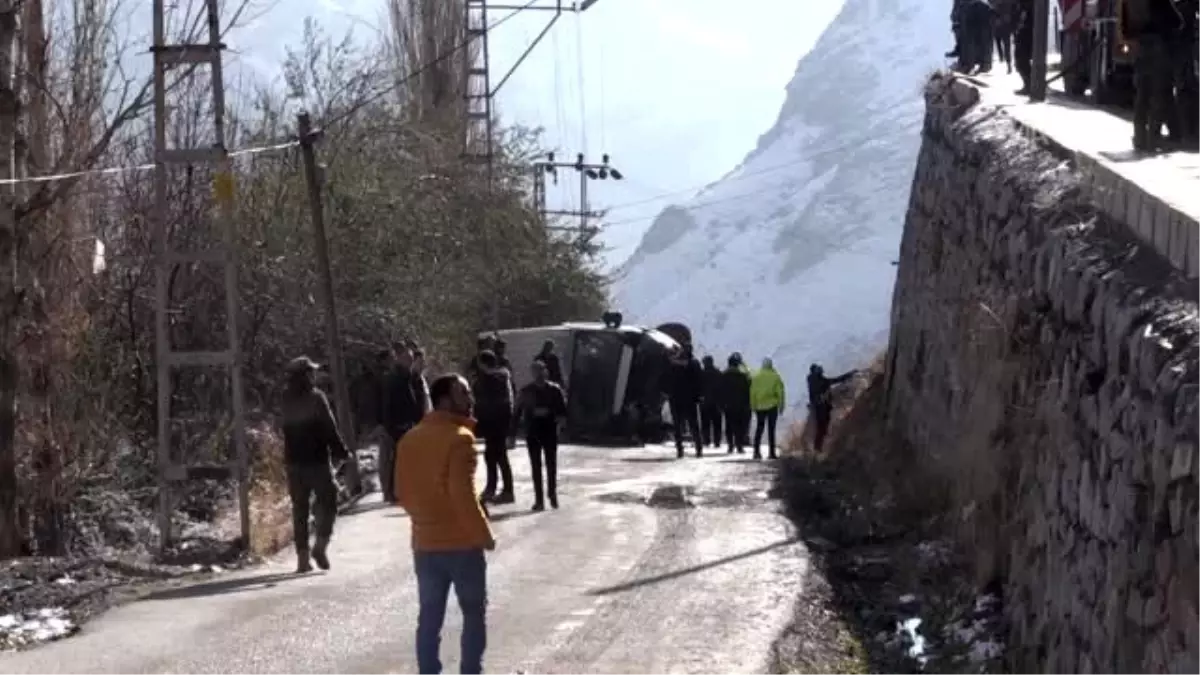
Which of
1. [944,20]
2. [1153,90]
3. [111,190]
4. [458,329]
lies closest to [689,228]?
[944,20]

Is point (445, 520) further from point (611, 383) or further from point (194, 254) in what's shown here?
point (611, 383)

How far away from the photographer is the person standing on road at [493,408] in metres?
19.3

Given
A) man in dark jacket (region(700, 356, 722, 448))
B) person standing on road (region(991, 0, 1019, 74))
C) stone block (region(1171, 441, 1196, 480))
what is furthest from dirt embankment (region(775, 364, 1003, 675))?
man in dark jacket (region(700, 356, 722, 448))

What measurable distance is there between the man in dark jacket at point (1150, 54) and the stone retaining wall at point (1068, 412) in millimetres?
587

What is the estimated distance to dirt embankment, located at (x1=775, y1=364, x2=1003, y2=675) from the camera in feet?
37.5

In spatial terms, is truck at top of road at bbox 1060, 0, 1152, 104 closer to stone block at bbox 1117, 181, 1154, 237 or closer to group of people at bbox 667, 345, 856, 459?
stone block at bbox 1117, 181, 1154, 237

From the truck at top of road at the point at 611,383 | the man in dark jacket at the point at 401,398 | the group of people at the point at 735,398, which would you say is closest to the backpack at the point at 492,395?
the man in dark jacket at the point at 401,398

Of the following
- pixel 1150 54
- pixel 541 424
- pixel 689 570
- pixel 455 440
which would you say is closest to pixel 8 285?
pixel 541 424

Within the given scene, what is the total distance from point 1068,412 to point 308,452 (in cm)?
688

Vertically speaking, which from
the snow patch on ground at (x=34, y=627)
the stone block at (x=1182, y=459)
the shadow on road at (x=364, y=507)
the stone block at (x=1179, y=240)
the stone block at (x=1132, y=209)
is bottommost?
the shadow on road at (x=364, y=507)

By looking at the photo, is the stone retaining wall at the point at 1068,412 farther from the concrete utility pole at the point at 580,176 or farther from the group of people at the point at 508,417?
the concrete utility pole at the point at 580,176

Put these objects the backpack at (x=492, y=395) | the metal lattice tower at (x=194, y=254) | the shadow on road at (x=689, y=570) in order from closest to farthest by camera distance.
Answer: the shadow on road at (x=689, y=570), the metal lattice tower at (x=194, y=254), the backpack at (x=492, y=395)

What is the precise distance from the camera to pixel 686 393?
1120 inches

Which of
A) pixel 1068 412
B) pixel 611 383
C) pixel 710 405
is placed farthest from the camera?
pixel 611 383
